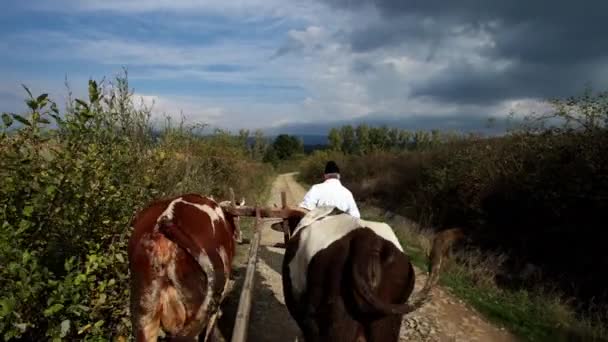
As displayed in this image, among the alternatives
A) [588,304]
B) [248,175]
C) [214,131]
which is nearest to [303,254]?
[588,304]

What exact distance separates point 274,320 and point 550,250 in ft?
28.2

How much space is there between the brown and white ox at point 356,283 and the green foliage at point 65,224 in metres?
1.94

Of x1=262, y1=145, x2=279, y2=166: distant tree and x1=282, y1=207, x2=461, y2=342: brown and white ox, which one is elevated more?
x1=282, y1=207, x2=461, y2=342: brown and white ox

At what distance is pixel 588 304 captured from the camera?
9773 millimetres

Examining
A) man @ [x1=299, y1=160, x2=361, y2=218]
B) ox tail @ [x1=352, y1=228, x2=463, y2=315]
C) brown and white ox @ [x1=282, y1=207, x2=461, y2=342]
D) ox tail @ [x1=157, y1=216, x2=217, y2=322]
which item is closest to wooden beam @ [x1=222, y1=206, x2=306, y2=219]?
man @ [x1=299, y1=160, x2=361, y2=218]

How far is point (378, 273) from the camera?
13.7ft

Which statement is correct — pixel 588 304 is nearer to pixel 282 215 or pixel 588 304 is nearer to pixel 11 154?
pixel 282 215

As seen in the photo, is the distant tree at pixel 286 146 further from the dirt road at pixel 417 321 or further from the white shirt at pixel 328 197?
the white shirt at pixel 328 197

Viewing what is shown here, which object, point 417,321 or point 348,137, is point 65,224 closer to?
point 417,321

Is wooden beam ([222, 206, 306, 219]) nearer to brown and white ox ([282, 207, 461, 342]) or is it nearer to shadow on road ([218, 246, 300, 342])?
A: shadow on road ([218, 246, 300, 342])

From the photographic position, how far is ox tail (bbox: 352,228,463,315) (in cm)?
391

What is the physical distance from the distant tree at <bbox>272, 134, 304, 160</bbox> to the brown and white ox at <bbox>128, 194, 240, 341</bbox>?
6231 centimetres

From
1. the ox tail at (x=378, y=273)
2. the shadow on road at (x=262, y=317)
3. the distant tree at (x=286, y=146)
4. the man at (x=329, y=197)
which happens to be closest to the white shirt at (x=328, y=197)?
the man at (x=329, y=197)

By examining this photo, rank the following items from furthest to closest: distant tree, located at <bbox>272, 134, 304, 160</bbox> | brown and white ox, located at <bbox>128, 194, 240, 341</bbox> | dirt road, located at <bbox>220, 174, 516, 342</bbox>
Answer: distant tree, located at <bbox>272, 134, 304, 160</bbox>, dirt road, located at <bbox>220, 174, 516, 342</bbox>, brown and white ox, located at <bbox>128, 194, 240, 341</bbox>
